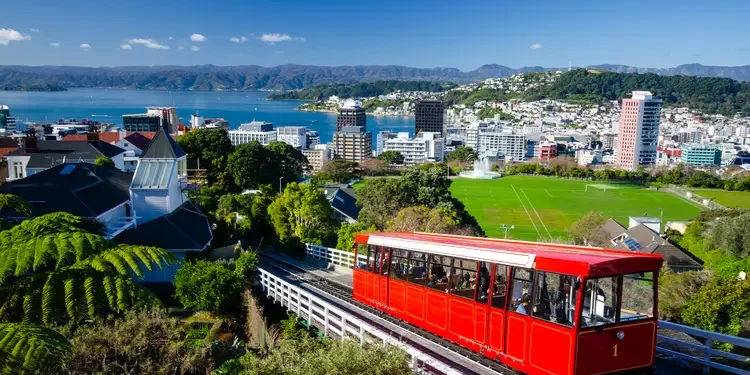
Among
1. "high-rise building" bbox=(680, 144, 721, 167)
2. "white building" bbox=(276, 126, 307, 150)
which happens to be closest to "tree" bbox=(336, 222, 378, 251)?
"white building" bbox=(276, 126, 307, 150)

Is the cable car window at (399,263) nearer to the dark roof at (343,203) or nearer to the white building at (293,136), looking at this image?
the dark roof at (343,203)

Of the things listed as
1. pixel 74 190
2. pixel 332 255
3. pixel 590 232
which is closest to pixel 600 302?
pixel 332 255

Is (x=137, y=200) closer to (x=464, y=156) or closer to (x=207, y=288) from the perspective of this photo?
(x=207, y=288)

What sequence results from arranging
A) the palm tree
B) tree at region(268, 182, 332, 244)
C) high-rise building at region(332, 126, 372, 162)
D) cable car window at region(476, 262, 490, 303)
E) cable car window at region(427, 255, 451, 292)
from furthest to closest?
high-rise building at region(332, 126, 372, 162)
tree at region(268, 182, 332, 244)
cable car window at region(427, 255, 451, 292)
cable car window at region(476, 262, 490, 303)
the palm tree

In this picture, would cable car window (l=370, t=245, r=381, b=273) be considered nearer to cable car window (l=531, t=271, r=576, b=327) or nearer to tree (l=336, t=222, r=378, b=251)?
cable car window (l=531, t=271, r=576, b=327)

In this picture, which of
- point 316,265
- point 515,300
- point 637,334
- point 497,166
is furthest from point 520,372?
point 497,166

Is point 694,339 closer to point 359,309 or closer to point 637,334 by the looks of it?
point 637,334
